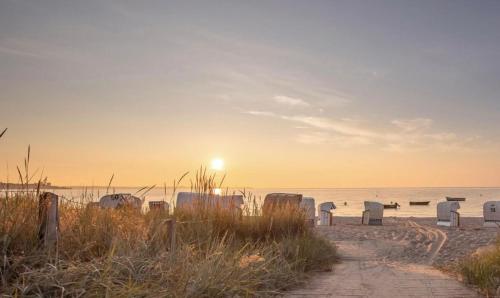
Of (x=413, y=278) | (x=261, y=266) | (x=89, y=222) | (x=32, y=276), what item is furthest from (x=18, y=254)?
(x=413, y=278)

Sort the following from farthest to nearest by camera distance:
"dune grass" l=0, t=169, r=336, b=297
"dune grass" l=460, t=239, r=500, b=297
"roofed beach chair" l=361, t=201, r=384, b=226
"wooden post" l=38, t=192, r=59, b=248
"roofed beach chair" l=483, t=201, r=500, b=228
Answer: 1. "roofed beach chair" l=361, t=201, r=384, b=226
2. "roofed beach chair" l=483, t=201, r=500, b=228
3. "dune grass" l=460, t=239, r=500, b=297
4. "wooden post" l=38, t=192, r=59, b=248
5. "dune grass" l=0, t=169, r=336, b=297

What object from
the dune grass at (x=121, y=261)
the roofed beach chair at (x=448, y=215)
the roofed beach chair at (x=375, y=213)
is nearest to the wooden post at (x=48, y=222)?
the dune grass at (x=121, y=261)

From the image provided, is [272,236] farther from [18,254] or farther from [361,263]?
[18,254]

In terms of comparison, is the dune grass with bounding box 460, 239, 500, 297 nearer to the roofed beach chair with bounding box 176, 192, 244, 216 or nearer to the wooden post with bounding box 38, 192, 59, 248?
the roofed beach chair with bounding box 176, 192, 244, 216

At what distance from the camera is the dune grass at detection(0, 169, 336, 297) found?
3.24 m

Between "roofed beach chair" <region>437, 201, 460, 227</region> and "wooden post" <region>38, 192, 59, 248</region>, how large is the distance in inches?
789

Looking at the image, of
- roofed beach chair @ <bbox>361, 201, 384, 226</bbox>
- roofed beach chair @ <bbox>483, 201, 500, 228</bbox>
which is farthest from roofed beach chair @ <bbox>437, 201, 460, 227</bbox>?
roofed beach chair @ <bbox>361, 201, 384, 226</bbox>

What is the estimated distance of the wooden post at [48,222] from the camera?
3791 mm

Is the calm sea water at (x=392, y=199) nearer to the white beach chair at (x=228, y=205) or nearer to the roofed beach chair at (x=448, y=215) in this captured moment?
the white beach chair at (x=228, y=205)

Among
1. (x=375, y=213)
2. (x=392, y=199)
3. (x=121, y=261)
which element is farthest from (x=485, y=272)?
(x=392, y=199)

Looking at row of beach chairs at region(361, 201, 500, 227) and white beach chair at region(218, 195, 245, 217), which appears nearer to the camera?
white beach chair at region(218, 195, 245, 217)

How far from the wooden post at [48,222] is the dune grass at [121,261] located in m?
0.06

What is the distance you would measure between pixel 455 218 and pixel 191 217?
58.3 feet

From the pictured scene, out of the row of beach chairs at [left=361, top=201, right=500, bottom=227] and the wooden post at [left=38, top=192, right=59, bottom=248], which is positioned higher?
the wooden post at [left=38, top=192, right=59, bottom=248]
